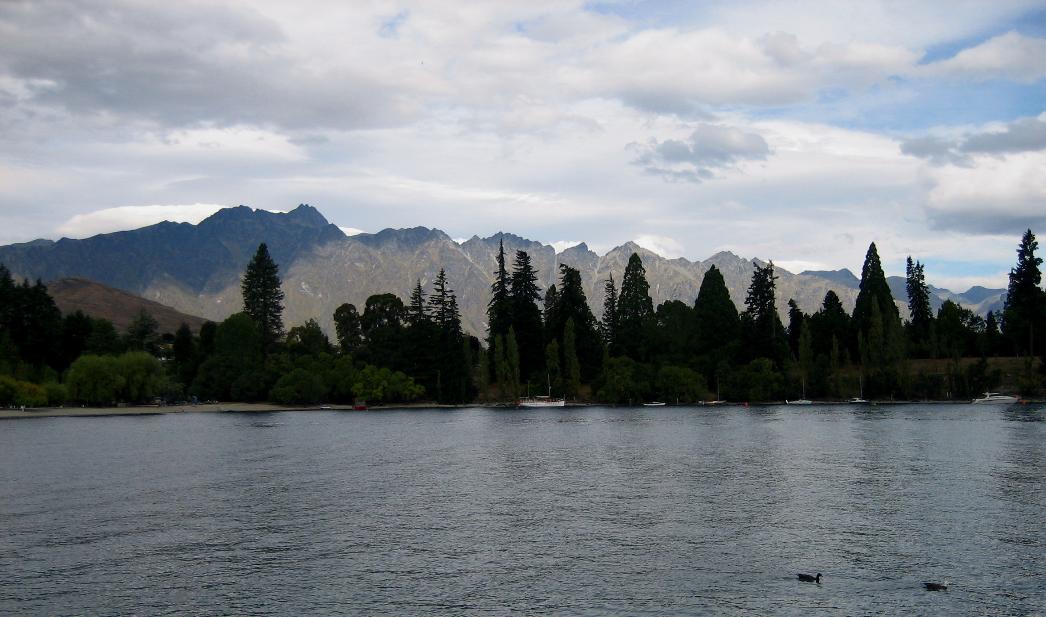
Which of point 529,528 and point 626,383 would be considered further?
point 626,383

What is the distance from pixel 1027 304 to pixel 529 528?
182108 mm

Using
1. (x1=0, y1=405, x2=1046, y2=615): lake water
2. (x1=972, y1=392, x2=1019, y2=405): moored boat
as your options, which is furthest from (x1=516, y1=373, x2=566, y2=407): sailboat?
(x1=0, y1=405, x2=1046, y2=615): lake water

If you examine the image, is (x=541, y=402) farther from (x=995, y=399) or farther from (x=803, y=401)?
(x=995, y=399)

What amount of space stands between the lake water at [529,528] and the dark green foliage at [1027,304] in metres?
108

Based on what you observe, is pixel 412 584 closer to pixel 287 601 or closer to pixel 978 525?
pixel 287 601

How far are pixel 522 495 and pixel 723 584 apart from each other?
2528 centimetres

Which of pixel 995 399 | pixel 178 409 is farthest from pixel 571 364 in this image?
pixel 995 399

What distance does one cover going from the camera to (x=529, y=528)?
1924 inches

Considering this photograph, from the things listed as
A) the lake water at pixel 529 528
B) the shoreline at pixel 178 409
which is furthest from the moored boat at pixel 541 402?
the lake water at pixel 529 528

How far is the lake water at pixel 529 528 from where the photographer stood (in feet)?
116

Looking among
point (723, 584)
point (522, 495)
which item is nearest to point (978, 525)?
point (723, 584)

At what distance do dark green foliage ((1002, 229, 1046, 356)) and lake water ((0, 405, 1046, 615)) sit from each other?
108m

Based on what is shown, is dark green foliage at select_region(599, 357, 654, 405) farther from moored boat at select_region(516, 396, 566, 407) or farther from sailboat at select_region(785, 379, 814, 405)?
sailboat at select_region(785, 379, 814, 405)

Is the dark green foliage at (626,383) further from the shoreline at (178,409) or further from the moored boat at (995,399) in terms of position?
the moored boat at (995,399)
